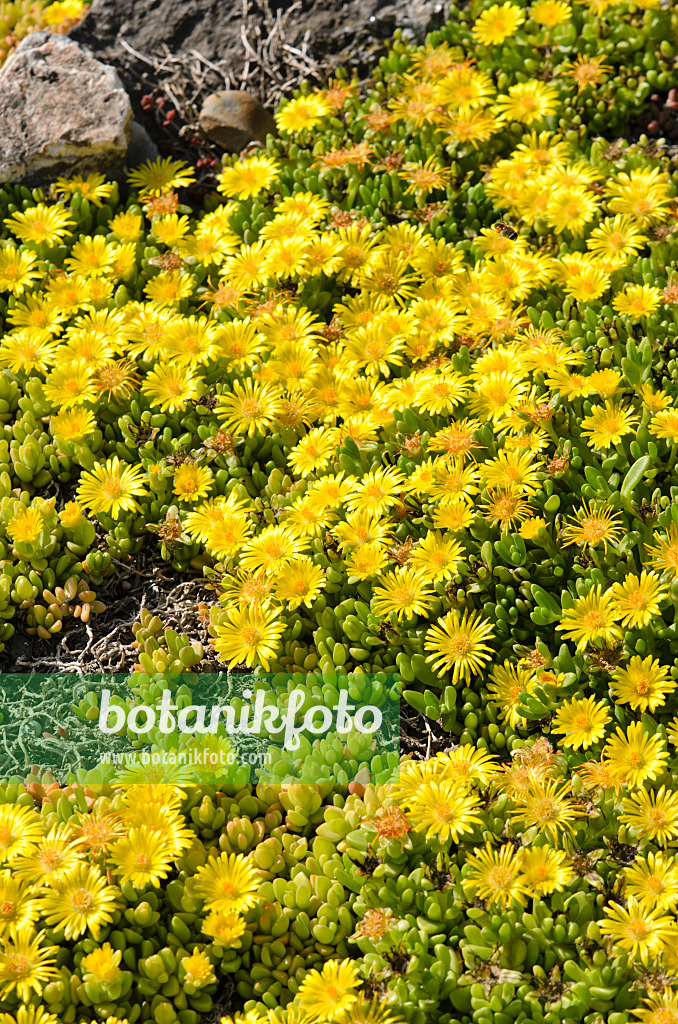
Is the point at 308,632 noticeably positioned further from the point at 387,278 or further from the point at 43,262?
the point at 43,262

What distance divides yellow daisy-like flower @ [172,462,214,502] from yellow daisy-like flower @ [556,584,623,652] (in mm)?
1305

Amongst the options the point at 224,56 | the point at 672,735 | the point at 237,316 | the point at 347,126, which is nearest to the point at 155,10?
the point at 224,56

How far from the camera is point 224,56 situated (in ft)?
15.0

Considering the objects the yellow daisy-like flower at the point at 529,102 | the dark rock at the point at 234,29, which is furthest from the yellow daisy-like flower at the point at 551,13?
the dark rock at the point at 234,29

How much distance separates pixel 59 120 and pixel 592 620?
311cm

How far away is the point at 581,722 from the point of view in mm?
2670

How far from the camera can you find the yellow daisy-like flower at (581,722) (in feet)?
8.68

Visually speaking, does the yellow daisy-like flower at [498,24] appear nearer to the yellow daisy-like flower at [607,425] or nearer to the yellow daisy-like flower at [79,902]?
the yellow daisy-like flower at [607,425]

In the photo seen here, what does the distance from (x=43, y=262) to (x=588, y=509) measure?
2.47 metres

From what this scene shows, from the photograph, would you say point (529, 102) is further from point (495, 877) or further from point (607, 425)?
point (495, 877)

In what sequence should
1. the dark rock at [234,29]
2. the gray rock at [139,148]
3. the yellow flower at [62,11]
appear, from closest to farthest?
the gray rock at [139,148], the dark rock at [234,29], the yellow flower at [62,11]

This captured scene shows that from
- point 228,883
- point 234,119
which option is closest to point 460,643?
point 228,883

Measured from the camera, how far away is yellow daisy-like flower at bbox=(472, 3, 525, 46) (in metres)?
4.20

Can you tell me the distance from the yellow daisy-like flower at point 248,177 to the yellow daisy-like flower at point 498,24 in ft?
3.73
